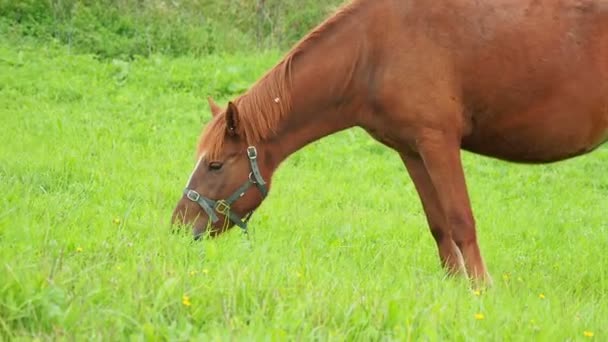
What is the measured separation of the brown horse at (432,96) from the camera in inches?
217

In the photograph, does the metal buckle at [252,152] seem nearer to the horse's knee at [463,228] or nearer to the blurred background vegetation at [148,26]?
the horse's knee at [463,228]

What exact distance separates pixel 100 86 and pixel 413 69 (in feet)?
25.1

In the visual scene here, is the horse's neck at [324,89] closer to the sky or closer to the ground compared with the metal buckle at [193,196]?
closer to the sky

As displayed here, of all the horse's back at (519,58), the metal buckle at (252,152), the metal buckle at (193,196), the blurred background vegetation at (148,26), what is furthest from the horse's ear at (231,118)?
the blurred background vegetation at (148,26)

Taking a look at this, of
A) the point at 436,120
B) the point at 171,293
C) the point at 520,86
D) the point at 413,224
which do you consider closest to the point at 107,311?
the point at 171,293

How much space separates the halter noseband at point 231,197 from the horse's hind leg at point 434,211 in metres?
1.06

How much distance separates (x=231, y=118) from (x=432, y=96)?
4.48ft

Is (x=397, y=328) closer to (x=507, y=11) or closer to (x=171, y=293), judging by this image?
(x=171, y=293)

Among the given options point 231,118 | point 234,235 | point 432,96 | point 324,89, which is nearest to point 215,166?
point 231,118

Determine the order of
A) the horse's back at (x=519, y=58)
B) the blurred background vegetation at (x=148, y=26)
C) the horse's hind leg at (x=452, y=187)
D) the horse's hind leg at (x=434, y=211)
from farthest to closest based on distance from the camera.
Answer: the blurred background vegetation at (x=148, y=26) < the horse's hind leg at (x=434, y=211) < the horse's back at (x=519, y=58) < the horse's hind leg at (x=452, y=187)

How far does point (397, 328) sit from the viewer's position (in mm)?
3309

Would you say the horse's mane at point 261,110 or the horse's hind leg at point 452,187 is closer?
the horse's hind leg at point 452,187

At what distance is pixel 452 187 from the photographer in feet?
18.1

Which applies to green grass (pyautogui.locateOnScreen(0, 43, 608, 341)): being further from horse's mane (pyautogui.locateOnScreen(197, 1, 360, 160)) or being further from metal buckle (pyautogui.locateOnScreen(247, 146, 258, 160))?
horse's mane (pyautogui.locateOnScreen(197, 1, 360, 160))
